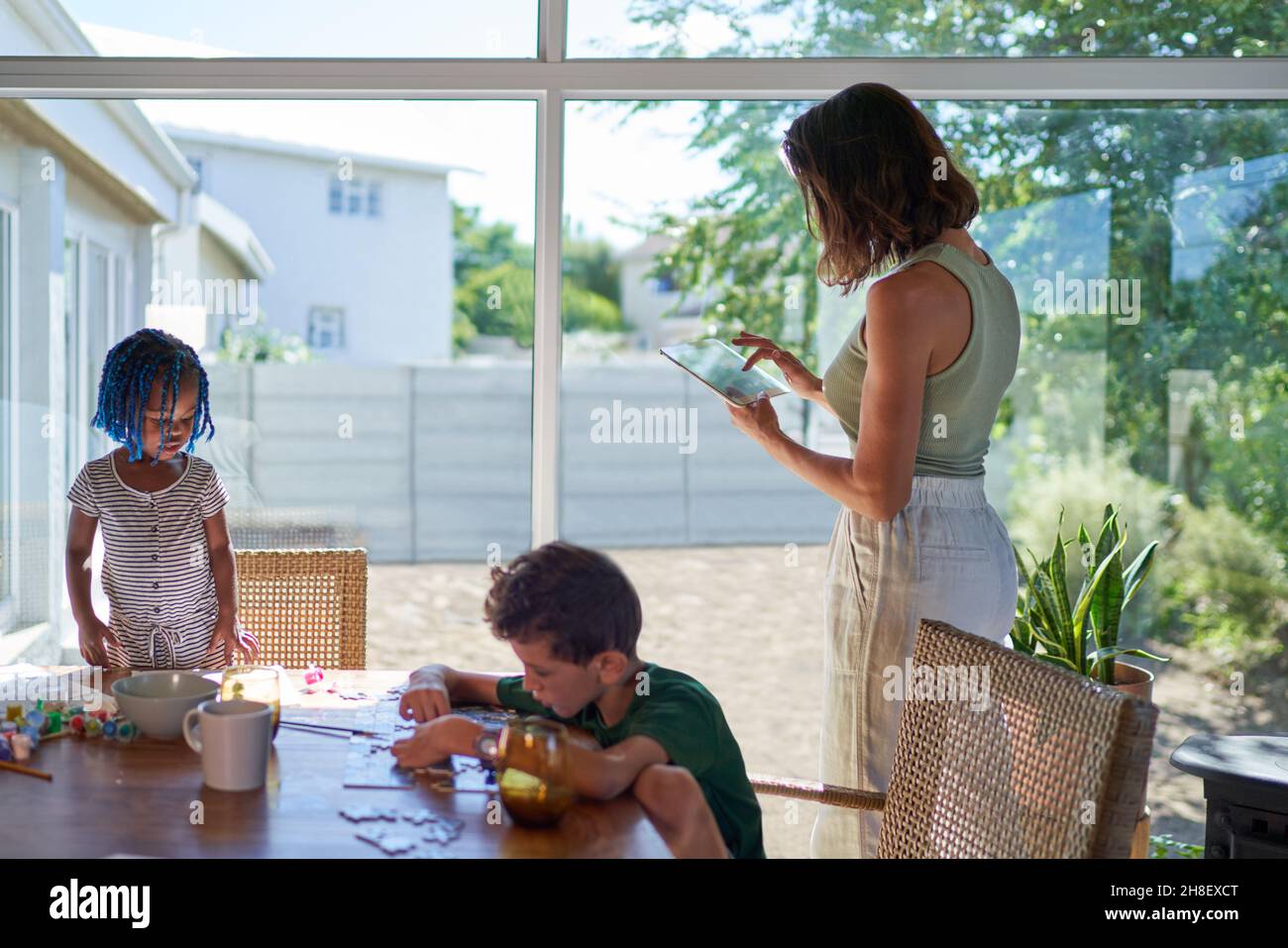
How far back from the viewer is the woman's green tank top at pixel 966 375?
1.91 metres

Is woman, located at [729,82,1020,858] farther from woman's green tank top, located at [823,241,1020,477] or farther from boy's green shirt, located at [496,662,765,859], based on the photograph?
boy's green shirt, located at [496,662,765,859]

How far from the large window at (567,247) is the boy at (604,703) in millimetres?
1337

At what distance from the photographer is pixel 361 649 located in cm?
235

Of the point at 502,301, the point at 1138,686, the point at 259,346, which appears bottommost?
the point at 1138,686

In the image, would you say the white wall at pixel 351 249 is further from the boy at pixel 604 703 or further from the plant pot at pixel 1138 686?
the plant pot at pixel 1138 686

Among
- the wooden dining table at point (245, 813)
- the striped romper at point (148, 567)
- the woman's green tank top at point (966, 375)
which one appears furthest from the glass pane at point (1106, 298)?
the wooden dining table at point (245, 813)

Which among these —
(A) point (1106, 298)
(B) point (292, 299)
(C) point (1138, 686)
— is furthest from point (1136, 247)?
(B) point (292, 299)

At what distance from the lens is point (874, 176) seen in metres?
1.91

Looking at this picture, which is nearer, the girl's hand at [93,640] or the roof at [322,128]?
the girl's hand at [93,640]

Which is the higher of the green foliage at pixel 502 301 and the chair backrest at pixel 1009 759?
the green foliage at pixel 502 301

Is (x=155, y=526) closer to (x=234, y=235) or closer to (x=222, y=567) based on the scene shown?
(x=222, y=567)

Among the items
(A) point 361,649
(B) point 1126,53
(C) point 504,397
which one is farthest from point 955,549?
(C) point 504,397

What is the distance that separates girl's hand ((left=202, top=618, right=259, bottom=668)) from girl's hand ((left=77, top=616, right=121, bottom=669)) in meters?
0.19

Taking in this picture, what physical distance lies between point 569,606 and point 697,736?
0.22 m
